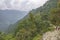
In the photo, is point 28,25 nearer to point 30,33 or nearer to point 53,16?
point 30,33

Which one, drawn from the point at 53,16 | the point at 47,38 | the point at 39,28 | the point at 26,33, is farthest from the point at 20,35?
the point at 47,38

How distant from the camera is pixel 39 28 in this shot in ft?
279

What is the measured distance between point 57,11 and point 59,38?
19653mm

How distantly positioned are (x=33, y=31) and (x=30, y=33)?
10.7ft

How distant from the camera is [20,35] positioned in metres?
74.2

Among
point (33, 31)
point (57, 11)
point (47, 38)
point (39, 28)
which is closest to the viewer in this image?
point (47, 38)

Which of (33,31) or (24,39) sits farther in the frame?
(33,31)

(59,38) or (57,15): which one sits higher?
(57,15)

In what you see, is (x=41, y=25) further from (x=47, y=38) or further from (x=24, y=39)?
(x=47, y=38)

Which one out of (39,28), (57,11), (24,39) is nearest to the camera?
(57,11)

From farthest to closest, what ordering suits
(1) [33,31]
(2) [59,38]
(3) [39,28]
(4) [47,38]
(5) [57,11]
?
(3) [39,28] → (1) [33,31] → (5) [57,11] → (4) [47,38] → (2) [59,38]

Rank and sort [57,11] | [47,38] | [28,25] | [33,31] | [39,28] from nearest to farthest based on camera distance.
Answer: [47,38] < [57,11] < [33,31] < [39,28] < [28,25]

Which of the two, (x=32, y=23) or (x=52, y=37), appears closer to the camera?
(x=52, y=37)

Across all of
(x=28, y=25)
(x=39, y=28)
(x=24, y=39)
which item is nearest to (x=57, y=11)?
(x=24, y=39)
